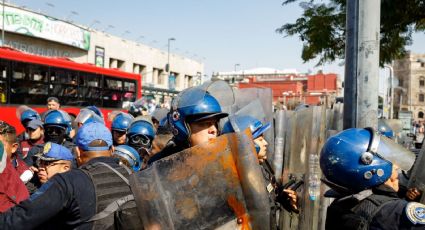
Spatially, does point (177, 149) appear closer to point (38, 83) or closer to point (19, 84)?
point (19, 84)

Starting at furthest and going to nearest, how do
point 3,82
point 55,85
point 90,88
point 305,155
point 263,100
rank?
point 90,88
point 55,85
point 3,82
point 263,100
point 305,155

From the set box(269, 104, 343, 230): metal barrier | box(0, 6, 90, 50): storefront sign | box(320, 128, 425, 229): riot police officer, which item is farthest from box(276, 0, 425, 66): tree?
box(0, 6, 90, 50): storefront sign

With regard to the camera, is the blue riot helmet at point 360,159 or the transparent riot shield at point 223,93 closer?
the blue riot helmet at point 360,159

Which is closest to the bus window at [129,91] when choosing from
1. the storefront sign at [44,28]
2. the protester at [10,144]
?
the storefront sign at [44,28]

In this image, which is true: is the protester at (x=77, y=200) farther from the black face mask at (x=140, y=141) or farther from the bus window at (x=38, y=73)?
the bus window at (x=38, y=73)

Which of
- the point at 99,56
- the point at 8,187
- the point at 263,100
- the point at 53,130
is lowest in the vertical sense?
the point at 8,187

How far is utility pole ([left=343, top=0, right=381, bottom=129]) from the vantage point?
10.1 feet

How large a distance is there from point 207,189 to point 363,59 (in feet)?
5.80

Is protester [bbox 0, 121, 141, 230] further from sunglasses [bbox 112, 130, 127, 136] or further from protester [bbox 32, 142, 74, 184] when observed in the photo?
sunglasses [bbox 112, 130, 127, 136]

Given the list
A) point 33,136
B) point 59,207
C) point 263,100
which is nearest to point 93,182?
point 59,207

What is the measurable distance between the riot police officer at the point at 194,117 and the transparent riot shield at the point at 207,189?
67 cm

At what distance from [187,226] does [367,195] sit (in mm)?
973

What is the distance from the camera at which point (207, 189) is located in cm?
189

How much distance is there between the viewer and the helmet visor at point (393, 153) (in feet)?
7.58
